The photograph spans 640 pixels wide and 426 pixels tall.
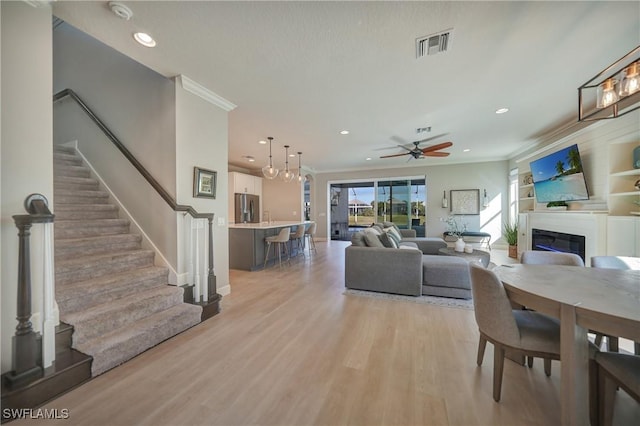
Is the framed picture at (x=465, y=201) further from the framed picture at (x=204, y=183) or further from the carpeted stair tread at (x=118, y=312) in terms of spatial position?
the carpeted stair tread at (x=118, y=312)

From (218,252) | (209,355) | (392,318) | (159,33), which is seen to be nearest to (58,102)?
(159,33)

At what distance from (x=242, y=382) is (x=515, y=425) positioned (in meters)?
1.70

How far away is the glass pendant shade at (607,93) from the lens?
171 cm

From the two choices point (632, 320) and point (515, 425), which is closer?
point (632, 320)

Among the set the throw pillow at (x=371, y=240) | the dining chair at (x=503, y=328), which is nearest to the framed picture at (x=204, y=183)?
the throw pillow at (x=371, y=240)

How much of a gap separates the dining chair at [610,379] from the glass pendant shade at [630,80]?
166 cm

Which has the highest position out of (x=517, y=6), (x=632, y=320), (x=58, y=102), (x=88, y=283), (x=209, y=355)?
(x=58, y=102)

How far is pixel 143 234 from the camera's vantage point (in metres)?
3.04

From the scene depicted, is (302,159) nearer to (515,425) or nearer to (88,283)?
(88,283)

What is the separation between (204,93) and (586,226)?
19.2ft

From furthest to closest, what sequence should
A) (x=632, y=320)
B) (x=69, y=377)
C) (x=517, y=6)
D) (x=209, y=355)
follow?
(x=209, y=355)
(x=517, y=6)
(x=69, y=377)
(x=632, y=320)

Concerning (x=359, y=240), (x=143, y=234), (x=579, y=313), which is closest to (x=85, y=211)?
(x=143, y=234)

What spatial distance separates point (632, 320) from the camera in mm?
1013

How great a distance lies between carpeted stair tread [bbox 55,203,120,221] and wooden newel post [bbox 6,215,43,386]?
1702mm
